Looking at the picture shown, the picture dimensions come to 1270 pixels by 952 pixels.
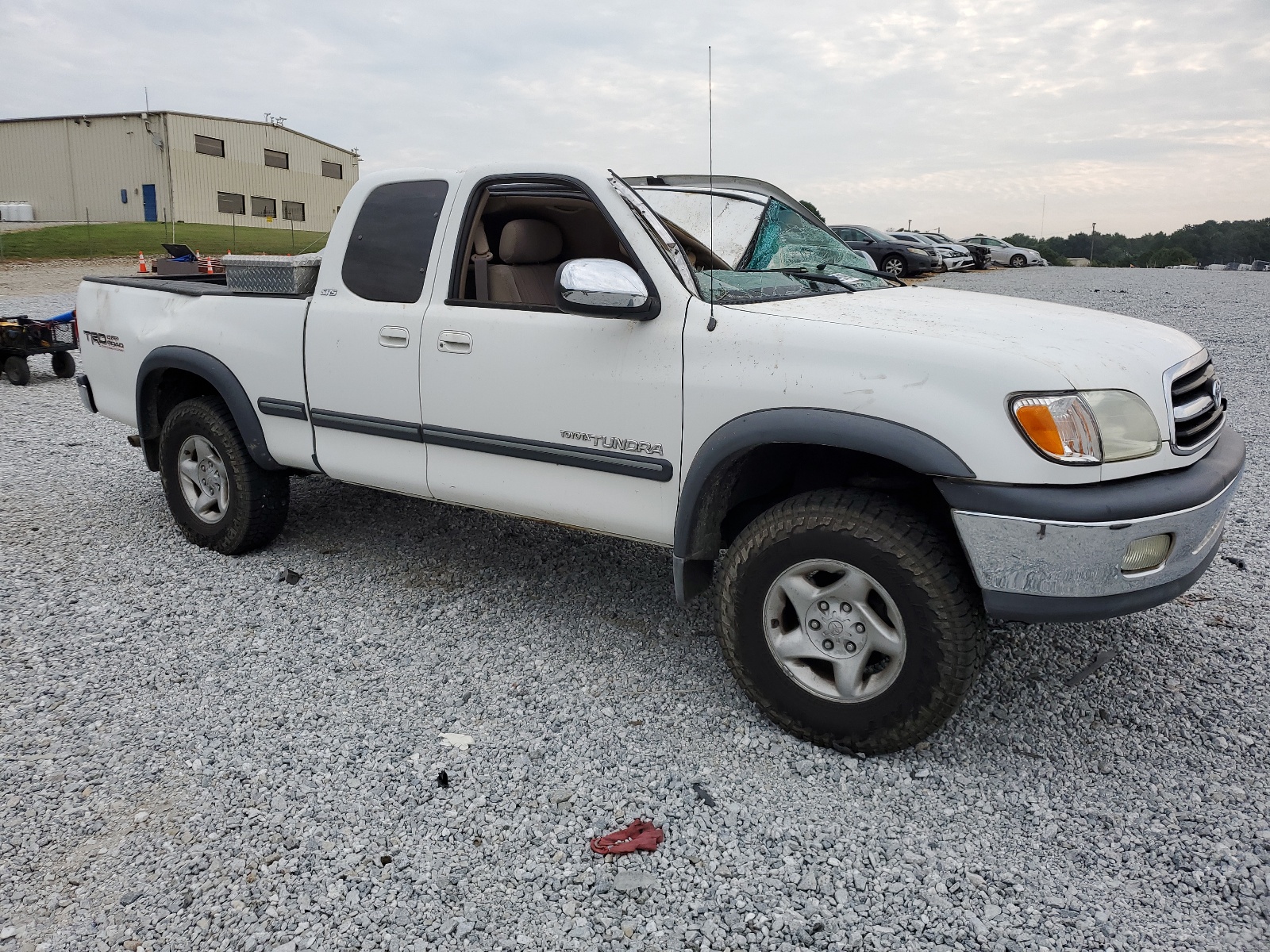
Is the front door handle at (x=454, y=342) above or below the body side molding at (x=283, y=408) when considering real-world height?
above

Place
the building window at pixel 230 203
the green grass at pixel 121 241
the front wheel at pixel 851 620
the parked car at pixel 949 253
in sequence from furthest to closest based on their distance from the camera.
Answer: the building window at pixel 230 203 → the green grass at pixel 121 241 → the parked car at pixel 949 253 → the front wheel at pixel 851 620

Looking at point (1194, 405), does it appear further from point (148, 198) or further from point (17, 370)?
point (148, 198)

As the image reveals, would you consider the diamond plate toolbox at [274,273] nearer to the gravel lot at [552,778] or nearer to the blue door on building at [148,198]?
the gravel lot at [552,778]

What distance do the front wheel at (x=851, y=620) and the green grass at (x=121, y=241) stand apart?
2658 centimetres

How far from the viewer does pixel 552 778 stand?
3012 mm

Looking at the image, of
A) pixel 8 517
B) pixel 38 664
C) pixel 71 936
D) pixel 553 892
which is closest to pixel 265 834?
pixel 71 936

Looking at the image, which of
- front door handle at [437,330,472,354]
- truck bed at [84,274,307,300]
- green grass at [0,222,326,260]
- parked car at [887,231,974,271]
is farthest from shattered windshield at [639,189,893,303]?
green grass at [0,222,326,260]

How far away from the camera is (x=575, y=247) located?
443cm

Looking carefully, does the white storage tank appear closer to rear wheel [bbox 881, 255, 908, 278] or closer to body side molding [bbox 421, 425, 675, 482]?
rear wheel [bbox 881, 255, 908, 278]

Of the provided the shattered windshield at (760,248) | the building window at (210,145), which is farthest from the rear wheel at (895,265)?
the building window at (210,145)

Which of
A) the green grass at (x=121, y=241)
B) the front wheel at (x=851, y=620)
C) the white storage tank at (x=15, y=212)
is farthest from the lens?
the white storage tank at (x=15, y=212)

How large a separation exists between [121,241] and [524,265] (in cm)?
3562

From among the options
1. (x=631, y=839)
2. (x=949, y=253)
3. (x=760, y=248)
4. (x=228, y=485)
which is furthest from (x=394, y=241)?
(x=949, y=253)

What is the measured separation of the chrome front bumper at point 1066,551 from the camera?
2654 mm
